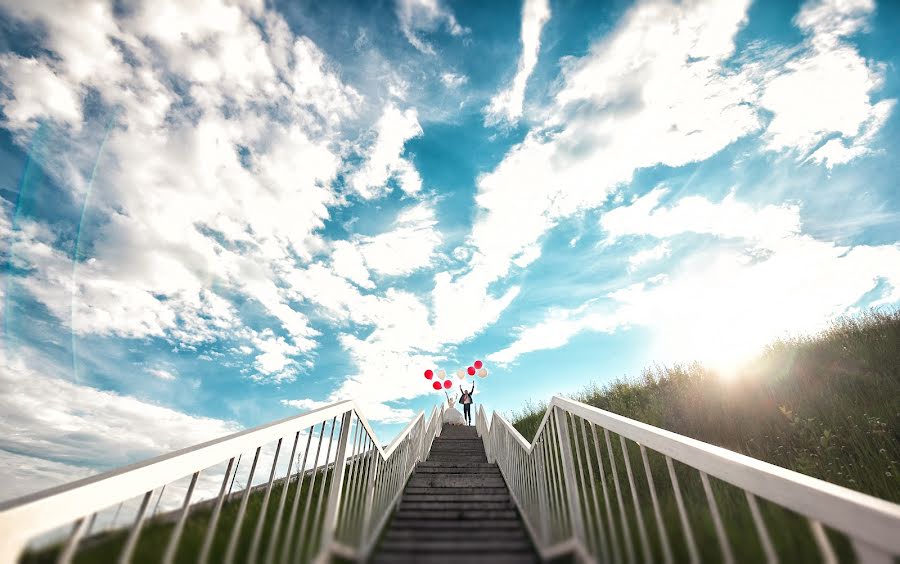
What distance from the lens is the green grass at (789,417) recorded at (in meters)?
3.18

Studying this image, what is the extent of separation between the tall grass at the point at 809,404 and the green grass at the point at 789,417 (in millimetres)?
15

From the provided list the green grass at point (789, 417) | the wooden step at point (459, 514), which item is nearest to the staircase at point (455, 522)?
the wooden step at point (459, 514)

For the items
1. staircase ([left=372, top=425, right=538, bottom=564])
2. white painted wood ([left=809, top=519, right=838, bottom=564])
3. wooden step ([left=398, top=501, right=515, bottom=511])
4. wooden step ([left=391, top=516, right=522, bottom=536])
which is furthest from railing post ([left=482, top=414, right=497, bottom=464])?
white painted wood ([left=809, top=519, right=838, bottom=564])

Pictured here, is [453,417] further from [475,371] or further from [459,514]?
[459,514]

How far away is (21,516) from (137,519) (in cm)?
41

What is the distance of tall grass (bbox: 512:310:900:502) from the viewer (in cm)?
489

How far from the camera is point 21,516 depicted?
1507 millimetres

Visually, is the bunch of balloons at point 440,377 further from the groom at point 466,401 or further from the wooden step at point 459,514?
the wooden step at point 459,514

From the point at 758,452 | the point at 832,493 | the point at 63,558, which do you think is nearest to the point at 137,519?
the point at 63,558

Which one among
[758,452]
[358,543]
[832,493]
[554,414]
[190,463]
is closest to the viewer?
[832,493]

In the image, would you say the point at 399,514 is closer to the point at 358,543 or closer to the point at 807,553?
the point at 358,543

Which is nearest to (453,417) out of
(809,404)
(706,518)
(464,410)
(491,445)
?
(464,410)

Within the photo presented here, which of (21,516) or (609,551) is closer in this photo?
(21,516)

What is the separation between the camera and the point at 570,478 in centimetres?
311
